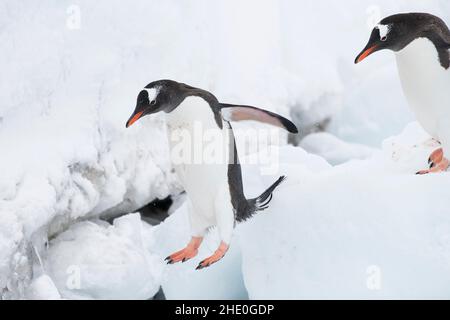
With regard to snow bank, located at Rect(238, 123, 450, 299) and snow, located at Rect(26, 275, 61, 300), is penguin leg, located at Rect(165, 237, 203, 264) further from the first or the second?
snow, located at Rect(26, 275, 61, 300)

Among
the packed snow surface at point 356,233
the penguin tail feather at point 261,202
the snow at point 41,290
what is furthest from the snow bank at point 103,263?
the penguin tail feather at point 261,202

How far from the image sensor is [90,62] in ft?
5.22

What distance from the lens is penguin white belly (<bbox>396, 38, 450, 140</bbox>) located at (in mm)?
938

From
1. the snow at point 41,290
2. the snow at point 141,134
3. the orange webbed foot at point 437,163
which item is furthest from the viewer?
the snow at point 41,290

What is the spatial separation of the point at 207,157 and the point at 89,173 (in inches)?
27.2

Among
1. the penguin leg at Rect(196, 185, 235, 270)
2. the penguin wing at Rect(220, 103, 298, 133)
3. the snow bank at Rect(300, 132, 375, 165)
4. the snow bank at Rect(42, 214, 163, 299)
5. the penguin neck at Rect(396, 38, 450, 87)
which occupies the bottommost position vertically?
the snow bank at Rect(42, 214, 163, 299)

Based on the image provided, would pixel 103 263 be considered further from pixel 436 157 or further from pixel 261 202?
pixel 436 157

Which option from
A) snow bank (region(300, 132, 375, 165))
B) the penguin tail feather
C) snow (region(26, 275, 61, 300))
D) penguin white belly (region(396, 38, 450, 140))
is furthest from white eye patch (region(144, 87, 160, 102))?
snow bank (region(300, 132, 375, 165))

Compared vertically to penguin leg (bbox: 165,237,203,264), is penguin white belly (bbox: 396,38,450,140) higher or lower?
higher

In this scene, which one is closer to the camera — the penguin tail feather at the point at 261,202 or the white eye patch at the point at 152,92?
the white eye patch at the point at 152,92

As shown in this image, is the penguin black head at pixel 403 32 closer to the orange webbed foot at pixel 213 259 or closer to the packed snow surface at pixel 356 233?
the packed snow surface at pixel 356 233

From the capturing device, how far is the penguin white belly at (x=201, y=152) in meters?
0.94

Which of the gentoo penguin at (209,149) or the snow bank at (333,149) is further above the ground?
the gentoo penguin at (209,149)

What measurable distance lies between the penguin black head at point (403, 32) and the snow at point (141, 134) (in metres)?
0.23
